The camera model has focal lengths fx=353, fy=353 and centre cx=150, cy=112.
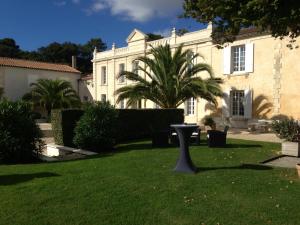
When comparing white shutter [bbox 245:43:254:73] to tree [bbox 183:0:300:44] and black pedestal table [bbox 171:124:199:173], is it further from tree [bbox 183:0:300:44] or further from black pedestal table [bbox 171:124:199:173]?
black pedestal table [bbox 171:124:199:173]

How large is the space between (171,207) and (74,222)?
4.86 ft

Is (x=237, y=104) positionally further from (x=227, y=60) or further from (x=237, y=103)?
(x=227, y=60)

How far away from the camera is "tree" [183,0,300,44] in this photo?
639 cm

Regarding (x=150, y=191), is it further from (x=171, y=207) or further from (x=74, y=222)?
(x=74, y=222)

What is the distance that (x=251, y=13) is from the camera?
686cm

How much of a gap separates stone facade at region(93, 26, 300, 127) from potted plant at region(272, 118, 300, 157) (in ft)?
27.1

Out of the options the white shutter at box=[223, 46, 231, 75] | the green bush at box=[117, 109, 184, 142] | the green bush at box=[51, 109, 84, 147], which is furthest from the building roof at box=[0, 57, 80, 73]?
the green bush at box=[51, 109, 84, 147]

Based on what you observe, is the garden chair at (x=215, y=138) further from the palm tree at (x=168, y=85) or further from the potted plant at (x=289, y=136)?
the palm tree at (x=168, y=85)

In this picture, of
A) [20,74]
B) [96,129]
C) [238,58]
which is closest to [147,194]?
[96,129]

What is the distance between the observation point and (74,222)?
15.6 ft

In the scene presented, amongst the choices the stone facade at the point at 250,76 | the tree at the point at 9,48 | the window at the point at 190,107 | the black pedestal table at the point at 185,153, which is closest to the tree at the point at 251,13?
the black pedestal table at the point at 185,153

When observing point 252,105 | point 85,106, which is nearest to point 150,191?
point 85,106

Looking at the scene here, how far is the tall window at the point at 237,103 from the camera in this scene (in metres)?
22.9

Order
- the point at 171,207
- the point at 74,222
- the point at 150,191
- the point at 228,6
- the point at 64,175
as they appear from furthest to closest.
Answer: the point at 64,175, the point at 228,6, the point at 150,191, the point at 171,207, the point at 74,222
